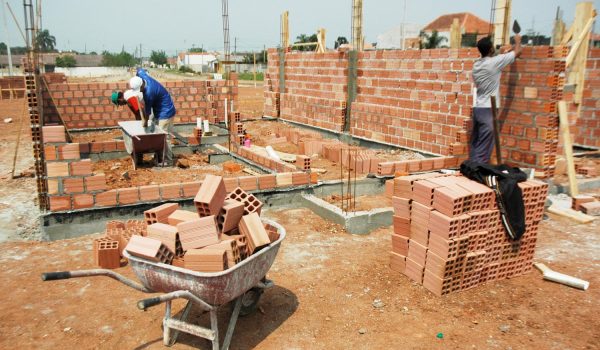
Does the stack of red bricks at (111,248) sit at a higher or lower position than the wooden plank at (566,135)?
lower

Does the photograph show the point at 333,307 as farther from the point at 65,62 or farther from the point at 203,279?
the point at 65,62

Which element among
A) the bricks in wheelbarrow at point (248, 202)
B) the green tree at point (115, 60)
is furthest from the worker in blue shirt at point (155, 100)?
the green tree at point (115, 60)

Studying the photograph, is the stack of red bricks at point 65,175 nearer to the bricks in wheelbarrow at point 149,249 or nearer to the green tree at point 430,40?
the bricks in wheelbarrow at point 149,249

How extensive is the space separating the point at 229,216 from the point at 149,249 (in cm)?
73

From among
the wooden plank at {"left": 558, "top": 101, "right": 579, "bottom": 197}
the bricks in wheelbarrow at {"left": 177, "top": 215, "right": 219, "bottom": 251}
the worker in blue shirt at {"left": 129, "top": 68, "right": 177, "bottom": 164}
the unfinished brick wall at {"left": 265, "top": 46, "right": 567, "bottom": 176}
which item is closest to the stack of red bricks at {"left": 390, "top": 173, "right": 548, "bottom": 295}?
the bricks in wheelbarrow at {"left": 177, "top": 215, "right": 219, "bottom": 251}

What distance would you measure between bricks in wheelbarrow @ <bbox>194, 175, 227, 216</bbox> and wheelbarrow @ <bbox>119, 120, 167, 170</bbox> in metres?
4.55

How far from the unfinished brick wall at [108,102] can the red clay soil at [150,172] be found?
3.93m

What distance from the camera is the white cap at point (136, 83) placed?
26.6ft

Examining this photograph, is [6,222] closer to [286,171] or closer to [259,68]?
[286,171]

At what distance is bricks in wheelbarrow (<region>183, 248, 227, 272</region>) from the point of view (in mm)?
3092

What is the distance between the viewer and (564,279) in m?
4.39

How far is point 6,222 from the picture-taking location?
6.07 meters

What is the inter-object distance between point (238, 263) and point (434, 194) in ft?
6.58

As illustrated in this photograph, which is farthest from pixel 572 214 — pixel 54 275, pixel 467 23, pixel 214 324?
pixel 467 23
